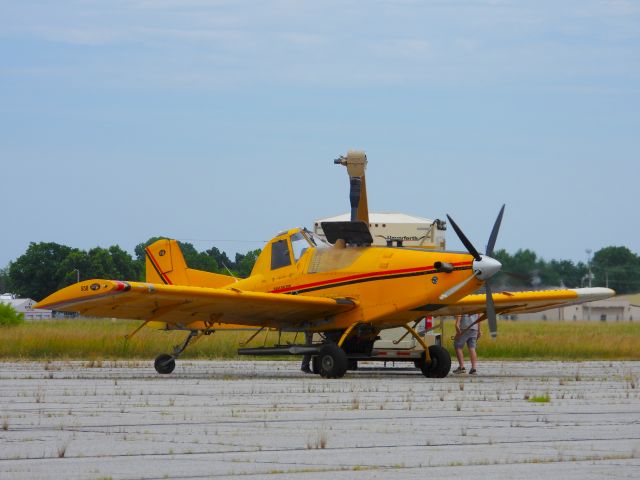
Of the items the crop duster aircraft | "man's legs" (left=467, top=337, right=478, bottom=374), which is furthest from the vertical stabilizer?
"man's legs" (left=467, top=337, right=478, bottom=374)

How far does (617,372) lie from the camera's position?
2231cm

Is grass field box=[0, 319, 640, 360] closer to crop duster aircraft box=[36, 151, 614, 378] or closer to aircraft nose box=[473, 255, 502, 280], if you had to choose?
crop duster aircraft box=[36, 151, 614, 378]

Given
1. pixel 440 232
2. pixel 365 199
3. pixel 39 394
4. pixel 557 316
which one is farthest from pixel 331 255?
pixel 557 316

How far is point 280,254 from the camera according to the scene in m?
22.2

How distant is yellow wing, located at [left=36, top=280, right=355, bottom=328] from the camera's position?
1912cm

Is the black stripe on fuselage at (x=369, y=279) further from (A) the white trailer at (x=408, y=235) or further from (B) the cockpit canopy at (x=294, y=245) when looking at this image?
(A) the white trailer at (x=408, y=235)

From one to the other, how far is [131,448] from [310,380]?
1020 cm

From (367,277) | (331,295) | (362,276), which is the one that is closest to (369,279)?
(367,277)

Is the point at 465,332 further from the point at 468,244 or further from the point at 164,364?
the point at 164,364

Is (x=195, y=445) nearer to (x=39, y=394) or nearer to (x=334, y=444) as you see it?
(x=334, y=444)

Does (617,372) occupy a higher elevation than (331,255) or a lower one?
lower

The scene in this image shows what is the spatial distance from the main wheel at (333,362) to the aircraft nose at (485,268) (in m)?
2.60

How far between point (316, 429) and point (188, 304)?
1007 cm

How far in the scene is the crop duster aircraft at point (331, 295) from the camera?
776 inches
